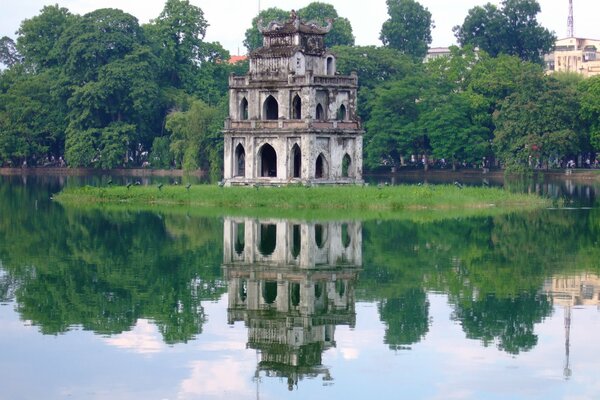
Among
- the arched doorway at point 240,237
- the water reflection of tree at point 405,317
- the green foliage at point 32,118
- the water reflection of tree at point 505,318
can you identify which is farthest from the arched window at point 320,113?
the green foliage at point 32,118

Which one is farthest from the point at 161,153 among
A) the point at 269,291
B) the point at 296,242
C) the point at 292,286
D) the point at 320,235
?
the point at 269,291

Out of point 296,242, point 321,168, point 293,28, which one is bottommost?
point 296,242

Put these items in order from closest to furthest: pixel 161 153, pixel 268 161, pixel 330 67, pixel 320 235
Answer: pixel 320 235, pixel 330 67, pixel 268 161, pixel 161 153

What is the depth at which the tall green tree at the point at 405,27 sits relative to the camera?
136250 millimetres

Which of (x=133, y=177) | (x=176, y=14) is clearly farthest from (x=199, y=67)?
(x=133, y=177)

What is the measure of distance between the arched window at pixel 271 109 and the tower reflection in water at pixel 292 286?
20.6 meters

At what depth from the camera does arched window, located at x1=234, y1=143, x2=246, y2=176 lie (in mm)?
72250

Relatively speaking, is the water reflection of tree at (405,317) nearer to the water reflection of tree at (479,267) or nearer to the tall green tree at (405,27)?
the water reflection of tree at (479,267)

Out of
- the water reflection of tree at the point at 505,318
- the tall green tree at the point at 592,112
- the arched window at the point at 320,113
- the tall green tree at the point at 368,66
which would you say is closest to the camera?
the water reflection of tree at the point at 505,318

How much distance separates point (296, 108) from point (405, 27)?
6825 cm

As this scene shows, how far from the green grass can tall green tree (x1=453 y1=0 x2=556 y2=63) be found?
69.2 metres

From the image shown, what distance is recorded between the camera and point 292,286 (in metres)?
35.0

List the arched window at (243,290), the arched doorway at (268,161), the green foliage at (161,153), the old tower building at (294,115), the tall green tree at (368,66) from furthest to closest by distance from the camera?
the green foliage at (161,153) < the tall green tree at (368,66) < the arched doorway at (268,161) < the old tower building at (294,115) < the arched window at (243,290)

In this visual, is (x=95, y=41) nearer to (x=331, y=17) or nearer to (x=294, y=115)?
(x=331, y=17)
